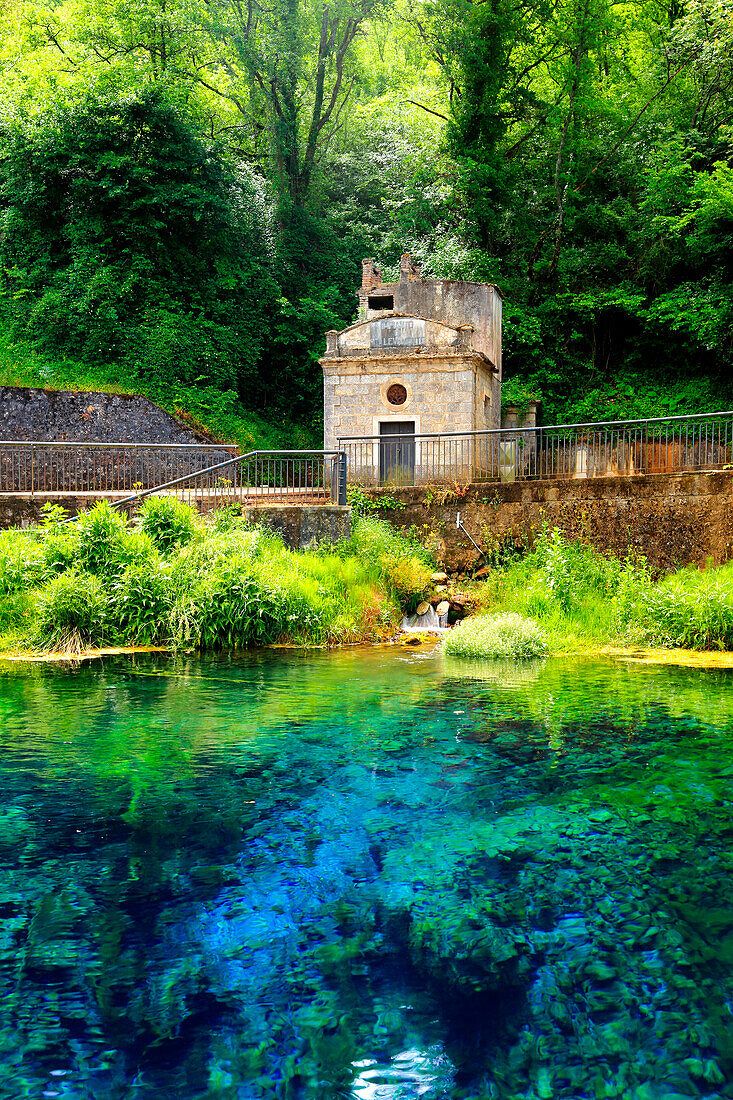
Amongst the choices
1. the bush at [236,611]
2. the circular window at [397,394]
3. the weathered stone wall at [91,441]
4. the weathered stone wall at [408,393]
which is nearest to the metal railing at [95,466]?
the weathered stone wall at [91,441]

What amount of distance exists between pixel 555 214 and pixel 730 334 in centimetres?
850

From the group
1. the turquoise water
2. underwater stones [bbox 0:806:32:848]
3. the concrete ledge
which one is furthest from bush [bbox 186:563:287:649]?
underwater stones [bbox 0:806:32:848]

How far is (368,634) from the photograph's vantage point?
47.9 ft

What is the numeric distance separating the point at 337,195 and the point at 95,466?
906 inches

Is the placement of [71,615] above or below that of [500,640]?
above

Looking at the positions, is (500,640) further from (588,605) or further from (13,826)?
(13,826)

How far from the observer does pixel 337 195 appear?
3834cm

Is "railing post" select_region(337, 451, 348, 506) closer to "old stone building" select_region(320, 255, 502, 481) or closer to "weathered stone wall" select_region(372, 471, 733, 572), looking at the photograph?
"weathered stone wall" select_region(372, 471, 733, 572)

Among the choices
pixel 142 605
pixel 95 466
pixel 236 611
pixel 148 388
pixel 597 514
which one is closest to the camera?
pixel 142 605

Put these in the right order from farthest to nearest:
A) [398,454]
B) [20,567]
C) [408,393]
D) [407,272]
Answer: [407,272], [408,393], [398,454], [20,567]

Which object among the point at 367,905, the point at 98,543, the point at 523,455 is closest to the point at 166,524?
the point at 98,543

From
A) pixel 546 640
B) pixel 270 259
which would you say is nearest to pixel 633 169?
pixel 270 259

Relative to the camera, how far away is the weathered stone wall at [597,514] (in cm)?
1525

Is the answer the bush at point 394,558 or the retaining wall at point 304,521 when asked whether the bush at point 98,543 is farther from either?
the bush at point 394,558
